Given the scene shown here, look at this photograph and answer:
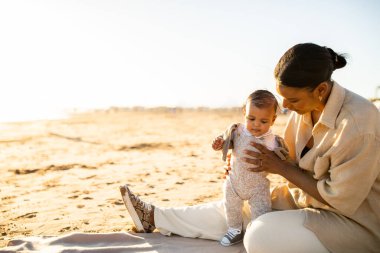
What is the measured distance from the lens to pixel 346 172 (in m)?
2.68

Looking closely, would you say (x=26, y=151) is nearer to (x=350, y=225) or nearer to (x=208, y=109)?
(x=350, y=225)

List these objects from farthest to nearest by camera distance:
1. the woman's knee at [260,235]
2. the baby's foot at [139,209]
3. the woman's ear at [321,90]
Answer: the baby's foot at [139,209] → the woman's knee at [260,235] → the woman's ear at [321,90]

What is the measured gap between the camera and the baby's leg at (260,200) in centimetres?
341

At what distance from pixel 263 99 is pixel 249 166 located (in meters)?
0.59

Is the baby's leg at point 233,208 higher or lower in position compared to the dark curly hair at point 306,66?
lower

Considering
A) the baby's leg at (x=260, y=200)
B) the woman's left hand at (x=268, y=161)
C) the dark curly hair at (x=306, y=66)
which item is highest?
the dark curly hair at (x=306, y=66)

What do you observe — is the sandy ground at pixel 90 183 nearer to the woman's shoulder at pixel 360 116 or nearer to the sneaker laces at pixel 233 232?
the sneaker laces at pixel 233 232

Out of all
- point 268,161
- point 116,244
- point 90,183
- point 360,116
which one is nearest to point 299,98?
point 360,116

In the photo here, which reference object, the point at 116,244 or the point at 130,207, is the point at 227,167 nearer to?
the point at 130,207

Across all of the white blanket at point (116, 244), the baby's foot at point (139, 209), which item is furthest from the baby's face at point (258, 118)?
the baby's foot at point (139, 209)

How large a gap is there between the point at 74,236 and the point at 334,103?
8.36 feet

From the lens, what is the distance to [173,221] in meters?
3.84

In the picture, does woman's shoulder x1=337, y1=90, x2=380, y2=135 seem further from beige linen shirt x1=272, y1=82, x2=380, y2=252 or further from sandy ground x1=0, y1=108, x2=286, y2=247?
sandy ground x1=0, y1=108, x2=286, y2=247

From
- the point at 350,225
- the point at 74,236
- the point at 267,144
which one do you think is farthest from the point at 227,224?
the point at 74,236
